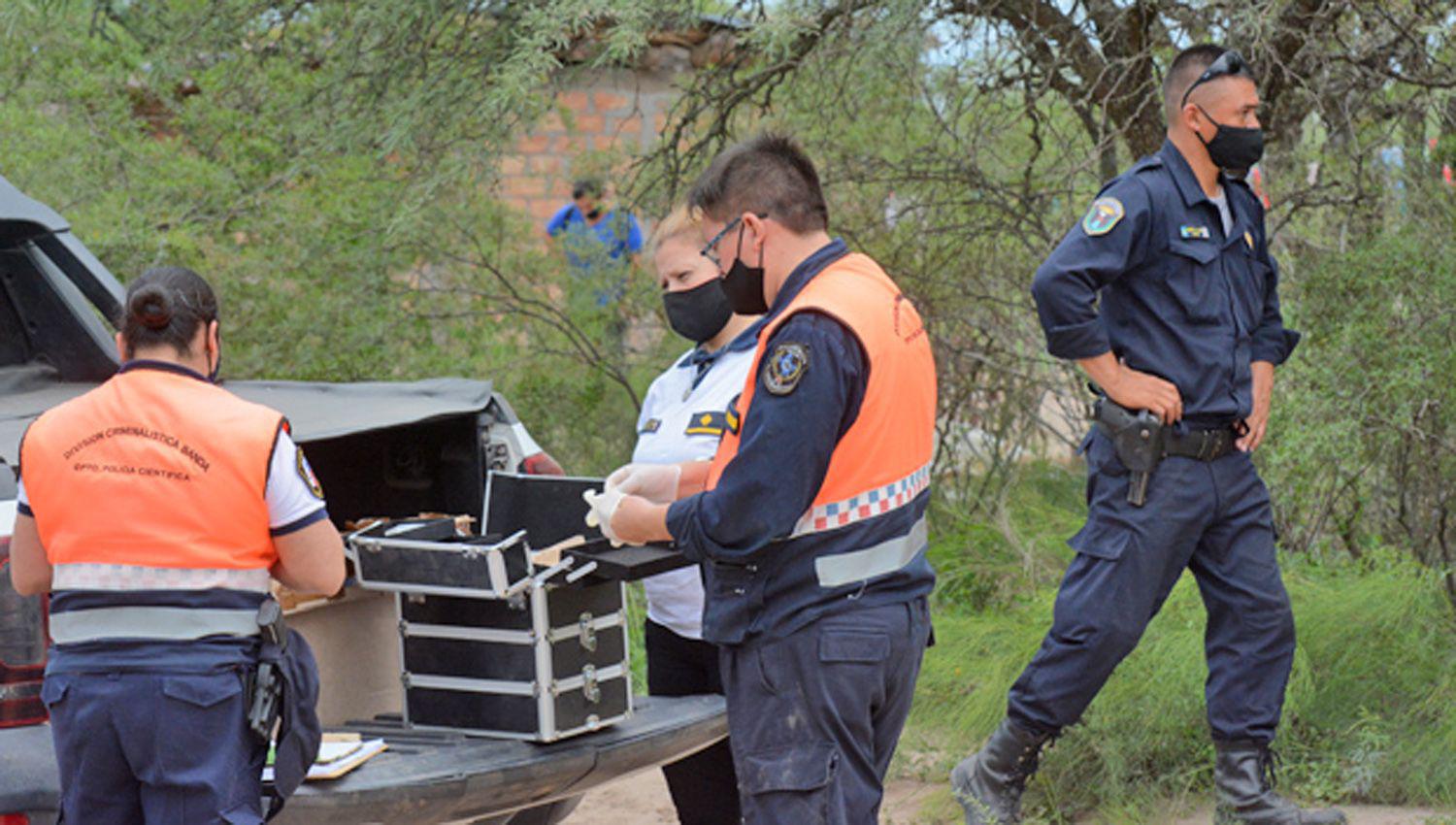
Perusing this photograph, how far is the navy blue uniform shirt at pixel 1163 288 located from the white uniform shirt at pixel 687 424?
39.0 inches

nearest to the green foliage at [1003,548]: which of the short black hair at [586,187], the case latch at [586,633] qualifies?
the short black hair at [586,187]

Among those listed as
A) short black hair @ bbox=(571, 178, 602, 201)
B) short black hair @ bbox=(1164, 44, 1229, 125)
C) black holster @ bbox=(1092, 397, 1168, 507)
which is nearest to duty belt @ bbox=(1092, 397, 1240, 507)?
black holster @ bbox=(1092, 397, 1168, 507)

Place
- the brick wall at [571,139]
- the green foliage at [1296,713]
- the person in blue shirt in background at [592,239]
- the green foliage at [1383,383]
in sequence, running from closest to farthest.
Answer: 1. the green foliage at [1296,713]
2. the green foliage at [1383,383]
3. the person in blue shirt in background at [592,239]
4. the brick wall at [571,139]

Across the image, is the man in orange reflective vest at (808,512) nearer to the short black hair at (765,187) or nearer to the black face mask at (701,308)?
the short black hair at (765,187)

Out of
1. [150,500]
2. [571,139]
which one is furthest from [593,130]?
[150,500]

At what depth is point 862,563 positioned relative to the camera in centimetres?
323

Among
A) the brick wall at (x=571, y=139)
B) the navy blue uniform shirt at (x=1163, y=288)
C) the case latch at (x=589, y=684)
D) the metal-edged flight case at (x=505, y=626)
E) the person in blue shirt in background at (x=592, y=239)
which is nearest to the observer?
the metal-edged flight case at (x=505, y=626)

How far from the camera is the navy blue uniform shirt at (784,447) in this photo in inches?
122

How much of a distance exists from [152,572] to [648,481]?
0.97 m

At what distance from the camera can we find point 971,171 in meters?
6.99

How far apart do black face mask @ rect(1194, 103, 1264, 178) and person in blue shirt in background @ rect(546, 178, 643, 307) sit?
13.4 feet

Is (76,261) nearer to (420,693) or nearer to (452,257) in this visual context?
(420,693)

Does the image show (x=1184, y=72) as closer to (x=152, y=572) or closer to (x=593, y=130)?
(x=152, y=572)

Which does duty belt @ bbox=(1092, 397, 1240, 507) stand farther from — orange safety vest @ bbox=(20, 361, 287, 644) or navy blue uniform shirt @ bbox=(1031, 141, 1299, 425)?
orange safety vest @ bbox=(20, 361, 287, 644)
